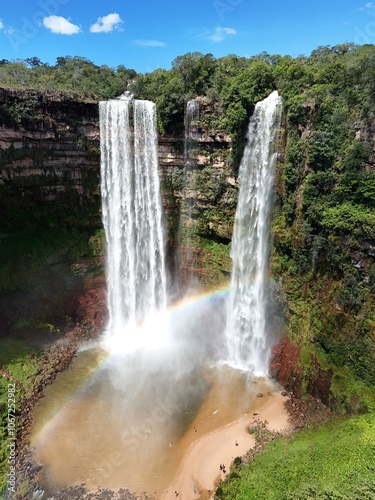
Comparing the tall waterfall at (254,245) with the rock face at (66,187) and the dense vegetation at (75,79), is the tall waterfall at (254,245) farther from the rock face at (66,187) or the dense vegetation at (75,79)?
the dense vegetation at (75,79)

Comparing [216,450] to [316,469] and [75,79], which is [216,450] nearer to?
[316,469]

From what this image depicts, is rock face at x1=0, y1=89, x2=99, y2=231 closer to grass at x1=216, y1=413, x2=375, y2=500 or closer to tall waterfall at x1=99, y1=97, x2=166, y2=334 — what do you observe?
tall waterfall at x1=99, y1=97, x2=166, y2=334

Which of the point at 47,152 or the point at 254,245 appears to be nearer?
the point at 254,245

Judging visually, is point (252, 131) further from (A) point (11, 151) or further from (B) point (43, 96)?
(A) point (11, 151)

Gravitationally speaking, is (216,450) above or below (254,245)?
below

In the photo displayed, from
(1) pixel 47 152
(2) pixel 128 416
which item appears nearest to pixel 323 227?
(2) pixel 128 416

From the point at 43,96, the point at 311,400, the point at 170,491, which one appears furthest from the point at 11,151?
the point at 311,400
